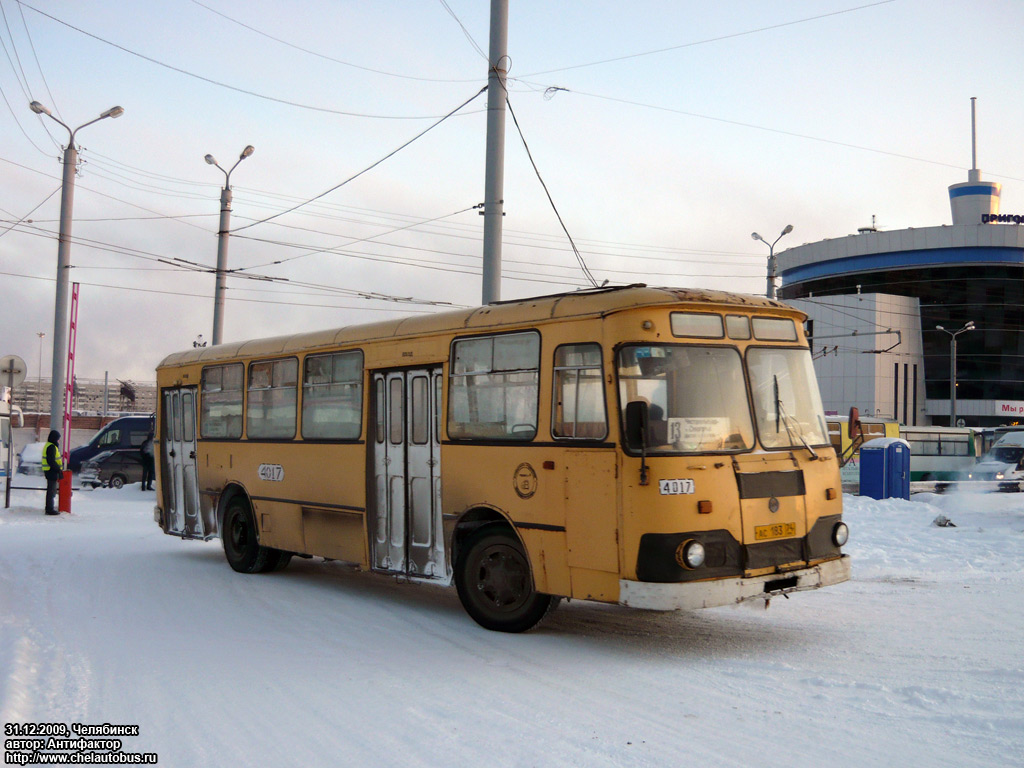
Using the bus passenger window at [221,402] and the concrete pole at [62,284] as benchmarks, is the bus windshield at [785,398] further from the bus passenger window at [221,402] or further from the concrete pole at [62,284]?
the concrete pole at [62,284]

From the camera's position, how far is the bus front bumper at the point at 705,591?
7160 mm

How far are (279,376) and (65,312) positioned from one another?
11656 millimetres

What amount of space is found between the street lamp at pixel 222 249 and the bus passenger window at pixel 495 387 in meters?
17.4

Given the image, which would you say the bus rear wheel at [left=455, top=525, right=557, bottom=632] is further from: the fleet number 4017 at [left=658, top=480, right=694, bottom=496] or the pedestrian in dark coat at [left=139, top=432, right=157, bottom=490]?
the pedestrian in dark coat at [left=139, top=432, right=157, bottom=490]

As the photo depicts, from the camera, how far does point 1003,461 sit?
133 ft

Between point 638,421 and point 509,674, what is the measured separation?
2096 millimetres

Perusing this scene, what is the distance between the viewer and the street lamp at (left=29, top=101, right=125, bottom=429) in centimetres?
2106

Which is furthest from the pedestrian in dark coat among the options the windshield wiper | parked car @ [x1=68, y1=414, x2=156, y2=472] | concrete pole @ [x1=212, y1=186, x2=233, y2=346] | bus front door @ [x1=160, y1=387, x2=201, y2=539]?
the windshield wiper

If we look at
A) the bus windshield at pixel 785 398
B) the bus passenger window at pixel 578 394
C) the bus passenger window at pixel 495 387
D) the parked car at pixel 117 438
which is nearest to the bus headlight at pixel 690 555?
the bus passenger window at pixel 578 394

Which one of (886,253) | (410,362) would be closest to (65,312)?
(410,362)

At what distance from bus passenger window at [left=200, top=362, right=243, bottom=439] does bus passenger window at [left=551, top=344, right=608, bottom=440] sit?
606cm

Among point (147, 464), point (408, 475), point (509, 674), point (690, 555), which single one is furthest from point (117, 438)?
point (690, 555)

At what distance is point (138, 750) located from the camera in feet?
17.3

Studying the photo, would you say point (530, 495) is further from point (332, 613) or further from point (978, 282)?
point (978, 282)
